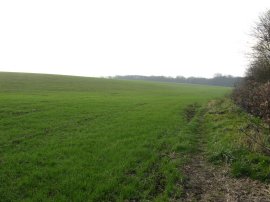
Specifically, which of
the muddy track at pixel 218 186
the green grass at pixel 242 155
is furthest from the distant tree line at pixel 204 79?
the muddy track at pixel 218 186

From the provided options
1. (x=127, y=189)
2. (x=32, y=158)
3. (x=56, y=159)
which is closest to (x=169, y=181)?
(x=127, y=189)

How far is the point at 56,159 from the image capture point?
34.8 feet

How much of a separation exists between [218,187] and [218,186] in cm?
7

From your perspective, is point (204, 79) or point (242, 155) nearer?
point (242, 155)

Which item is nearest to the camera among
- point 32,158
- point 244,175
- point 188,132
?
point 244,175

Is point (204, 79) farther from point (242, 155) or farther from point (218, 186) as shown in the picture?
point (218, 186)

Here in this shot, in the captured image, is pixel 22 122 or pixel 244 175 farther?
pixel 22 122

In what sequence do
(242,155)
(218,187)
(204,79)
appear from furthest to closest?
1. (204,79)
2. (242,155)
3. (218,187)

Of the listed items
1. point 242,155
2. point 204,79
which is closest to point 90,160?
point 242,155

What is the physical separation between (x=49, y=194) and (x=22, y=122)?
11.4 m

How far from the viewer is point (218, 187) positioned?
824 centimetres

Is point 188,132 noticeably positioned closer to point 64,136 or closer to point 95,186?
point 64,136

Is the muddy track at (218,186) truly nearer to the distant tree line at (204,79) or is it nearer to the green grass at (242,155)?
the green grass at (242,155)

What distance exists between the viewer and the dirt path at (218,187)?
24.8 feet
